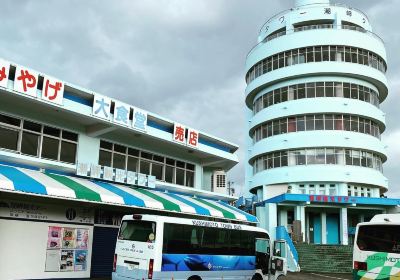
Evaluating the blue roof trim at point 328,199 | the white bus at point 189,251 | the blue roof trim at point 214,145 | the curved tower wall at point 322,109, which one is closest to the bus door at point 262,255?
the white bus at point 189,251

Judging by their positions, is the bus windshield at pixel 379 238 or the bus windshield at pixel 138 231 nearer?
the bus windshield at pixel 379 238

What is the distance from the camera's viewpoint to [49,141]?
64.9ft

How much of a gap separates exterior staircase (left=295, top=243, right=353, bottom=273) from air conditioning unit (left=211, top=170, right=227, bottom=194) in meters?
9.30

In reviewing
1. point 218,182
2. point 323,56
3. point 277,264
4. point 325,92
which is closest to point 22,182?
point 277,264

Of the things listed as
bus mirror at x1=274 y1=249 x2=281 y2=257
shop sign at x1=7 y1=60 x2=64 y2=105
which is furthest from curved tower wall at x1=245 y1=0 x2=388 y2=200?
shop sign at x1=7 y1=60 x2=64 y2=105

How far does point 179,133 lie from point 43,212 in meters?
9.13

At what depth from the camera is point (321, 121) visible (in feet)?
150

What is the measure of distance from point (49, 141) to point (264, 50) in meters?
35.5

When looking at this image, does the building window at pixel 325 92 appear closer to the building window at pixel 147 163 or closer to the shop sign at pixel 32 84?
the building window at pixel 147 163

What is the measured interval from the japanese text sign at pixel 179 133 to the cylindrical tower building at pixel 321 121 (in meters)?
19.7

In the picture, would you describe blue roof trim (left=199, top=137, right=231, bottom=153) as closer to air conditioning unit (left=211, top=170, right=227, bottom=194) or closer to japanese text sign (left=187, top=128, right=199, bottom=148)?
→ japanese text sign (left=187, top=128, right=199, bottom=148)

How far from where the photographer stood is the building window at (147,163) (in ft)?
73.9

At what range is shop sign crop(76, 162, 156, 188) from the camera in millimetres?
19688

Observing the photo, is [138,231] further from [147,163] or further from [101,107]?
[147,163]
